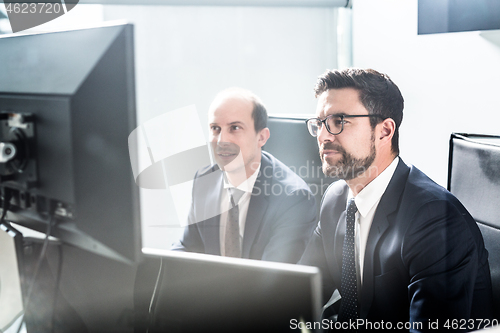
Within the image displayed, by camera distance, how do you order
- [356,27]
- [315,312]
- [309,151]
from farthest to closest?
[356,27] < [309,151] < [315,312]

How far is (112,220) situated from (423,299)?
0.81 meters

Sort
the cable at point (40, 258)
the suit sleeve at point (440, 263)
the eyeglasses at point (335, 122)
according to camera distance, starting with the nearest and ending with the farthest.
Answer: the cable at point (40, 258), the suit sleeve at point (440, 263), the eyeglasses at point (335, 122)

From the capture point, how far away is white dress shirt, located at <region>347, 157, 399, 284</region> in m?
1.30

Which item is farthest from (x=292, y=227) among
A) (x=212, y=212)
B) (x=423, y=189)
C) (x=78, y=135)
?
(x=78, y=135)

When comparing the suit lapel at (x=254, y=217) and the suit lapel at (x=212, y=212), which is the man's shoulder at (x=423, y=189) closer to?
the suit lapel at (x=254, y=217)

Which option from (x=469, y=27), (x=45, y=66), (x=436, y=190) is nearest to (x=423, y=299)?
(x=436, y=190)

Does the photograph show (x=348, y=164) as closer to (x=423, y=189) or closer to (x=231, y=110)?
(x=423, y=189)

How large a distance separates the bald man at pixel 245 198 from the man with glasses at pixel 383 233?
0.15m

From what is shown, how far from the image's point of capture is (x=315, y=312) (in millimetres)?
574

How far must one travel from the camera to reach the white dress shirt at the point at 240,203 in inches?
65.5

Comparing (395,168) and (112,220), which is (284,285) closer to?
(112,220)

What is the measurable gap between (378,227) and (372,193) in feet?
0.46

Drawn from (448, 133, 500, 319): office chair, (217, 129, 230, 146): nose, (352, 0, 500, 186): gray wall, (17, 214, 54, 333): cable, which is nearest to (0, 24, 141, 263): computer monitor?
(17, 214, 54, 333): cable

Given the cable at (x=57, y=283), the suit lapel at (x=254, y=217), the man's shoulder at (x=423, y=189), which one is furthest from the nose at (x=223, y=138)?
the cable at (x=57, y=283)
